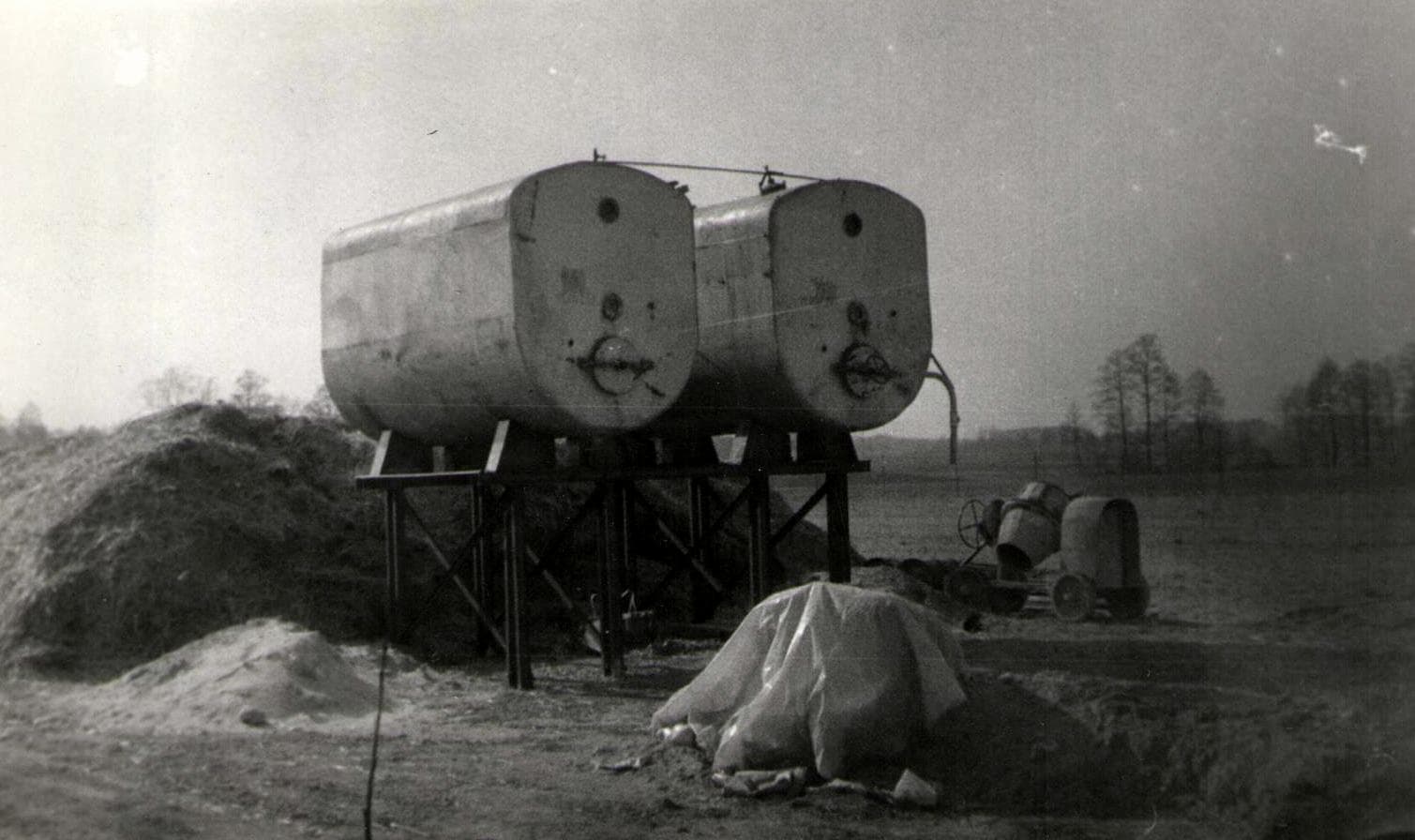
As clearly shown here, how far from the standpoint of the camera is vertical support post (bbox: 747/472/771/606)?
13812mm

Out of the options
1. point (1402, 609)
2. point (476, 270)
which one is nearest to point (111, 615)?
point (476, 270)

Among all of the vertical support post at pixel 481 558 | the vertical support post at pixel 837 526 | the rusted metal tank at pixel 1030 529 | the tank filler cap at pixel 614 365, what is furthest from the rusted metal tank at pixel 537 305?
the rusted metal tank at pixel 1030 529

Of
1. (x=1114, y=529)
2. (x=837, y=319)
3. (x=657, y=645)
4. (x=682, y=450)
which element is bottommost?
(x=657, y=645)

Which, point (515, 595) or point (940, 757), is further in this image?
point (515, 595)

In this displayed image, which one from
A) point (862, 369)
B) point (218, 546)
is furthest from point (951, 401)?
point (218, 546)

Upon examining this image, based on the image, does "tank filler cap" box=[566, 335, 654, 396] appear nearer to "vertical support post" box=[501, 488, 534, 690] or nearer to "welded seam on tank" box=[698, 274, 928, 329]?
"vertical support post" box=[501, 488, 534, 690]

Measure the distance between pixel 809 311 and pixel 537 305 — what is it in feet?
10.1

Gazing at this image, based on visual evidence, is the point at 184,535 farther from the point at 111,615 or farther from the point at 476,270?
the point at 476,270

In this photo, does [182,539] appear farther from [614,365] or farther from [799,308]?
[799,308]

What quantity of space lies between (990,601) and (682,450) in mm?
4771

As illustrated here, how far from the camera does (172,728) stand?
10.1m

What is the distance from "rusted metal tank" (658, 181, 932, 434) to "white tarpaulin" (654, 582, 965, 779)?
16.9 feet

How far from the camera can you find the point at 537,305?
11430 mm

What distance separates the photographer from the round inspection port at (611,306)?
1188 cm
